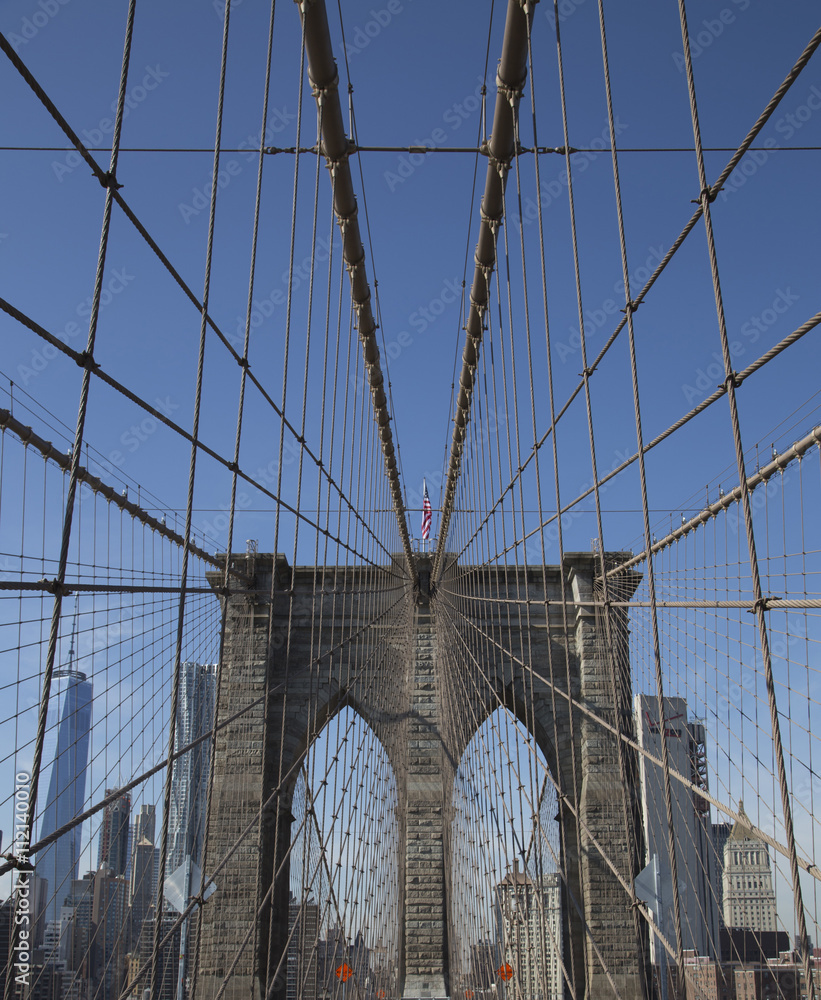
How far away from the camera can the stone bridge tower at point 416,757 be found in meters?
10.8

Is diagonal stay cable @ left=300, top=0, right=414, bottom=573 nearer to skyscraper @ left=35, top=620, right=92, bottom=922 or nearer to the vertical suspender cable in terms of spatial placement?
the vertical suspender cable

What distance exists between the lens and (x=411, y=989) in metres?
11.0

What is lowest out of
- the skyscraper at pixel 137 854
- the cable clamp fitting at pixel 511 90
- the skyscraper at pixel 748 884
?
the skyscraper at pixel 748 884

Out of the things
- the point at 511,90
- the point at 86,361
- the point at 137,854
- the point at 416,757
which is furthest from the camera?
the point at 416,757

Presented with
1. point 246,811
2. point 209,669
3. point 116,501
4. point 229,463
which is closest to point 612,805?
point 246,811

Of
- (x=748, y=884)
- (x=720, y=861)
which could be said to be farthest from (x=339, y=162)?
(x=748, y=884)

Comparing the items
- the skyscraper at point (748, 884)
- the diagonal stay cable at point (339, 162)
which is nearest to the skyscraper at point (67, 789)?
the diagonal stay cable at point (339, 162)

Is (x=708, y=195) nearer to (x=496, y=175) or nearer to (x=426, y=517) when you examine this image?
(x=496, y=175)

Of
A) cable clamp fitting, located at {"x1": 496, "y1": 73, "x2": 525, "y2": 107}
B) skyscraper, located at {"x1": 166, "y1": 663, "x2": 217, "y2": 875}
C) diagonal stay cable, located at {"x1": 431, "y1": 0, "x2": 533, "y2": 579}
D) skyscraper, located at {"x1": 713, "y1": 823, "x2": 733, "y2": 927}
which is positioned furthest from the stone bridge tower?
cable clamp fitting, located at {"x1": 496, "y1": 73, "x2": 525, "y2": 107}

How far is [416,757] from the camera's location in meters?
12.6

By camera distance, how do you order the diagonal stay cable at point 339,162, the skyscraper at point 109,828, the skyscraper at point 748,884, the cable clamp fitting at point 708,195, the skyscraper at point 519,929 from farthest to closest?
the skyscraper at point 748,884
the skyscraper at point 109,828
the skyscraper at point 519,929
the diagonal stay cable at point 339,162
the cable clamp fitting at point 708,195

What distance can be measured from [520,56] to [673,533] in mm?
5115

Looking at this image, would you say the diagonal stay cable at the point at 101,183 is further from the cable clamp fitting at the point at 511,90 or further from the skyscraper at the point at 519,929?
the skyscraper at the point at 519,929

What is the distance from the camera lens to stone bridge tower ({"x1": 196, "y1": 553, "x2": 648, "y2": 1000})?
1084cm
